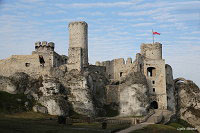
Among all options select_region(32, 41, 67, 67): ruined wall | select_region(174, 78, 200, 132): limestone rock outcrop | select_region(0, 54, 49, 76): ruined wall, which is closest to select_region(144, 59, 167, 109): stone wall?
select_region(174, 78, 200, 132): limestone rock outcrop

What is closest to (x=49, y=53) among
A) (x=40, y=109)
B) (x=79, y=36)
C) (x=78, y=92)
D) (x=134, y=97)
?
(x=79, y=36)

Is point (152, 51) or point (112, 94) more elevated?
point (152, 51)

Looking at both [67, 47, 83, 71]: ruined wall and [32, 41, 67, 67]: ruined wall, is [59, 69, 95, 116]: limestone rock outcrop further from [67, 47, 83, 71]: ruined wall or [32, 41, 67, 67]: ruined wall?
[32, 41, 67, 67]: ruined wall

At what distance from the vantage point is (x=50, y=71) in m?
65.4

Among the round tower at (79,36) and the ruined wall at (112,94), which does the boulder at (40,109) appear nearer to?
the round tower at (79,36)

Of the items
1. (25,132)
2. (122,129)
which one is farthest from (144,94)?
(25,132)

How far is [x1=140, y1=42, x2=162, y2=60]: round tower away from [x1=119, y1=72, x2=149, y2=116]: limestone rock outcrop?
26.0 ft

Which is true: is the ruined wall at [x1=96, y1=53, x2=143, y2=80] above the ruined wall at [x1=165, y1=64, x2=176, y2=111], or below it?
above

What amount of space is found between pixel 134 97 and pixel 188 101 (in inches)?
736

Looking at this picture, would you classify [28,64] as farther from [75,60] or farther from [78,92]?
[78,92]

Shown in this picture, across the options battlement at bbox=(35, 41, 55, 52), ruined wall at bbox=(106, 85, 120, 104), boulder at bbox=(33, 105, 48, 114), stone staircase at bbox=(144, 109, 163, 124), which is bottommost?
stone staircase at bbox=(144, 109, 163, 124)

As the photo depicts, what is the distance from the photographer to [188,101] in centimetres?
7938

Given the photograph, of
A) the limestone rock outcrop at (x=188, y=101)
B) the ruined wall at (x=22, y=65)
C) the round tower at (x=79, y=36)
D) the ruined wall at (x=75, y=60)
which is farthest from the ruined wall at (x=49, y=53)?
the limestone rock outcrop at (x=188, y=101)

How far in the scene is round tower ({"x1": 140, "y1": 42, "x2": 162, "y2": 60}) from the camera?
7638 centimetres
